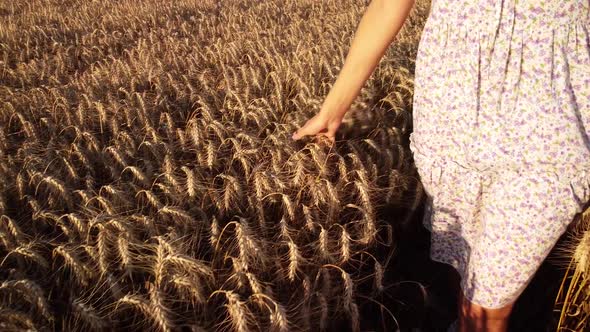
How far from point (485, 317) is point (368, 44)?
3.22 ft

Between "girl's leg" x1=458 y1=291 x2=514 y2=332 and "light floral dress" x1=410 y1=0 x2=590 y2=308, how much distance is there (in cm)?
3

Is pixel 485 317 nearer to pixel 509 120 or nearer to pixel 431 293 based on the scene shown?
pixel 431 293

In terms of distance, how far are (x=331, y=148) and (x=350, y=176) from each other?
0.17 m

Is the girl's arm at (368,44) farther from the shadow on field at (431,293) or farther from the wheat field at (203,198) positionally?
the shadow on field at (431,293)

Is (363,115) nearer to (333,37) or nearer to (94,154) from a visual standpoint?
(94,154)

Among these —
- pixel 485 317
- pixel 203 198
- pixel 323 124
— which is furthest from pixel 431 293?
pixel 203 198

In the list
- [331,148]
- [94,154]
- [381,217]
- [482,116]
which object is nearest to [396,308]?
[381,217]

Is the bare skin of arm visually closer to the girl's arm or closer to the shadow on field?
the girl's arm

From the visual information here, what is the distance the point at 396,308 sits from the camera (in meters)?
1.82

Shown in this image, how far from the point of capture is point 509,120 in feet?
4.15

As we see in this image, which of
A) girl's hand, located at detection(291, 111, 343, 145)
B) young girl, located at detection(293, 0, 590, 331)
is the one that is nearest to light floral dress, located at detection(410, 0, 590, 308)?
young girl, located at detection(293, 0, 590, 331)

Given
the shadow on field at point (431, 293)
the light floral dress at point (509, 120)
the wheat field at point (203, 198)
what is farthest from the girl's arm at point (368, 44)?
the shadow on field at point (431, 293)

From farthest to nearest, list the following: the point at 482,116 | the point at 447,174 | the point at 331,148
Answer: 1. the point at 331,148
2. the point at 447,174
3. the point at 482,116

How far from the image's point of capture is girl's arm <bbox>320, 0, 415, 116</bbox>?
1415mm
